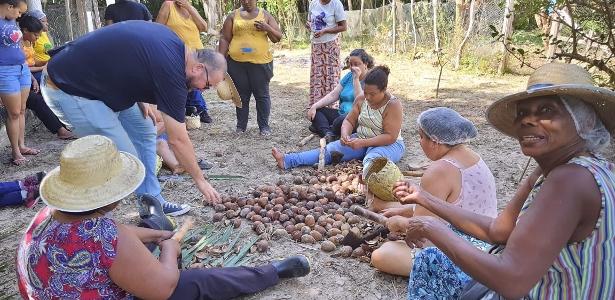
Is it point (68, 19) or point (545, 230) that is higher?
point (68, 19)

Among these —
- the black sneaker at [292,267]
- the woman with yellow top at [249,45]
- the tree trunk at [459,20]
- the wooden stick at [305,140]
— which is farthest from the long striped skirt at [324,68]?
the tree trunk at [459,20]

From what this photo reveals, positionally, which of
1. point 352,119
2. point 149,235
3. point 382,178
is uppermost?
point 149,235

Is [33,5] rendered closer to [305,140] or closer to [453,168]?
[305,140]

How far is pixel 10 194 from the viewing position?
397cm

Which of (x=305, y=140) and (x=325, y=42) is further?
(x=325, y=42)

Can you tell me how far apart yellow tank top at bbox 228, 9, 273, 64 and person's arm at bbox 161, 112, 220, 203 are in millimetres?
2679

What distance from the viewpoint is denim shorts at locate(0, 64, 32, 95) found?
4.66 meters

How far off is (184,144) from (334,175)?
1757mm

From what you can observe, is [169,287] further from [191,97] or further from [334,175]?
[191,97]

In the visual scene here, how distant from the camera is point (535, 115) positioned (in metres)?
1.46

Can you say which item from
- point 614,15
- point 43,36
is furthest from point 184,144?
point 43,36

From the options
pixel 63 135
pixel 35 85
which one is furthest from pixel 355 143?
pixel 35 85

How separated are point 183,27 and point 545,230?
5.16 metres

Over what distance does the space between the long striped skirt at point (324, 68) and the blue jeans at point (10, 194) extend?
141 inches
